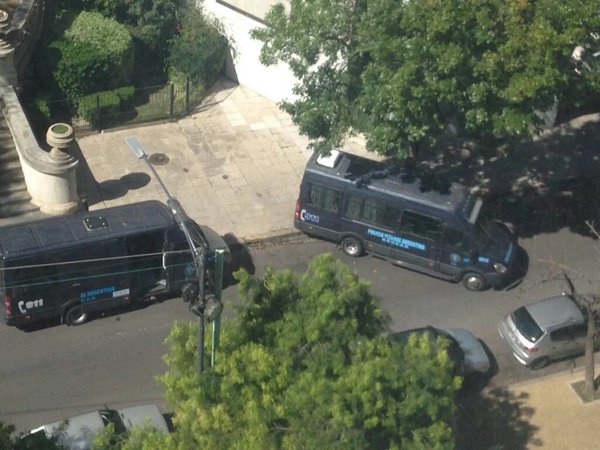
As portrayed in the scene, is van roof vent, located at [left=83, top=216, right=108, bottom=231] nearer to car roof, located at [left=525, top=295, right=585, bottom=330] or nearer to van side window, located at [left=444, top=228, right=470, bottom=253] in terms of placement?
van side window, located at [left=444, top=228, right=470, bottom=253]

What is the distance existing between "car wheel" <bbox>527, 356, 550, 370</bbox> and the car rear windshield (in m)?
0.56

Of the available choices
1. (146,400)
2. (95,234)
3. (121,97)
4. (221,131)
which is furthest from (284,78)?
(146,400)

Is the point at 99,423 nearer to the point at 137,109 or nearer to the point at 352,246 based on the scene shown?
the point at 352,246

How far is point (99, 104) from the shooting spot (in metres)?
26.8

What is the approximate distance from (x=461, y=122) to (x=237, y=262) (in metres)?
5.97

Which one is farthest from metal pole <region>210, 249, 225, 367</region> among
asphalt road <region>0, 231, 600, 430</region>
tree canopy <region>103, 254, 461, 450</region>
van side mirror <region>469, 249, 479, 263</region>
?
van side mirror <region>469, 249, 479, 263</region>

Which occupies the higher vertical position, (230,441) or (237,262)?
(230,441)

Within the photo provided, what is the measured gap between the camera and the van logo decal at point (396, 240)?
2291 centimetres

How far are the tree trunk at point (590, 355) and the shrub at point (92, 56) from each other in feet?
46.3

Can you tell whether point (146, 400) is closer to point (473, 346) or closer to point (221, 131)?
point (473, 346)

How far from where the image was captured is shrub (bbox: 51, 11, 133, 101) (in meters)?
26.8

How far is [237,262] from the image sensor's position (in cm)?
2347

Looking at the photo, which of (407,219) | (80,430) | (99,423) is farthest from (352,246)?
(80,430)

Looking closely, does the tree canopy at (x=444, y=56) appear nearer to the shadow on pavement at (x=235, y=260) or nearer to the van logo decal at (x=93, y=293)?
the shadow on pavement at (x=235, y=260)
